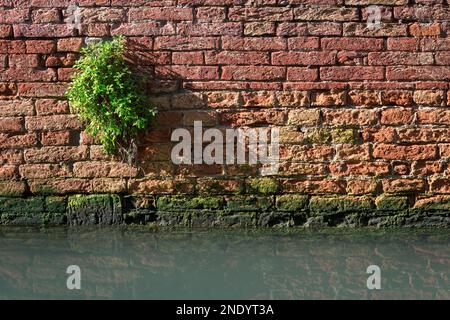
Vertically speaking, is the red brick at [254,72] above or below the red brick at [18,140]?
above

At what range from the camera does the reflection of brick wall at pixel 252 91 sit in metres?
5.23

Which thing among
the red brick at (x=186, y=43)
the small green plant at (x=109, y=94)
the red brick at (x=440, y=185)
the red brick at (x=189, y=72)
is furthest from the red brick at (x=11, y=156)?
the red brick at (x=440, y=185)

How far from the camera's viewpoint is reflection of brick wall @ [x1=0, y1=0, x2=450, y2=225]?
206 inches

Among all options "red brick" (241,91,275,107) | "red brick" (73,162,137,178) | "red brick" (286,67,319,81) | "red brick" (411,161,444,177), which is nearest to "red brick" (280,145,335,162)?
"red brick" (241,91,275,107)

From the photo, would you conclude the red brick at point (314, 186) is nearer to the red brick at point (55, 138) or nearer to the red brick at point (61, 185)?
the red brick at point (61, 185)

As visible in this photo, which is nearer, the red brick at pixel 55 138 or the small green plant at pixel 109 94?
the small green plant at pixel 109 94

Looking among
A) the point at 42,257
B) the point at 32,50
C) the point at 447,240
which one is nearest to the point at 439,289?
the point at 447,240

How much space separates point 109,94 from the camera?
5207 mm

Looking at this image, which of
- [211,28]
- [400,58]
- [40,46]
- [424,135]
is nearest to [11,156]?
[40,46]

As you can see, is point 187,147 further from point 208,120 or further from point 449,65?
point 449,65

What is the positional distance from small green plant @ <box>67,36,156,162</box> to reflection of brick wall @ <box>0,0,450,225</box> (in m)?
0.14

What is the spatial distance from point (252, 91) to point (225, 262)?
1.46 m

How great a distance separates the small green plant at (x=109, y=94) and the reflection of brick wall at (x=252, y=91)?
14 cm

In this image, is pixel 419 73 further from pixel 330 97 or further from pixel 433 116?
pixel 330 97
